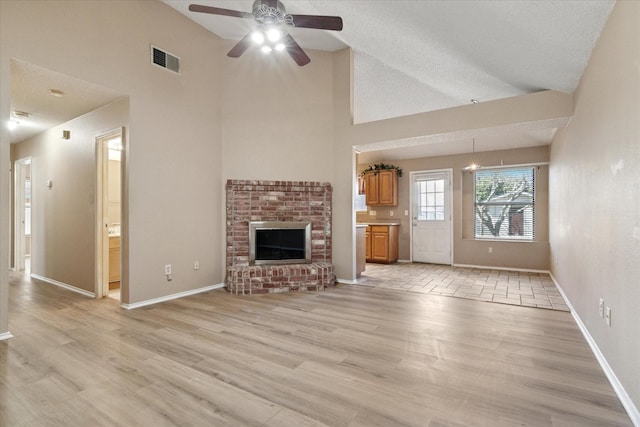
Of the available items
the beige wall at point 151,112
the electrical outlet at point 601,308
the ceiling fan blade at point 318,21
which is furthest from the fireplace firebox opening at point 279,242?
the electrical outlet at point 601,308

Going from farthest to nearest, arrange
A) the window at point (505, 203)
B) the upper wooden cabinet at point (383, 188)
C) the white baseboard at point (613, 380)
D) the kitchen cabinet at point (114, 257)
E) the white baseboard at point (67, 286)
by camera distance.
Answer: the upper wooden cabinet at point (383, 188), the window at point (505, 203), the kitchen cabinet at point (114, 257), the white baseboard at point (67, 286), the white baseboard at point (613, 380)

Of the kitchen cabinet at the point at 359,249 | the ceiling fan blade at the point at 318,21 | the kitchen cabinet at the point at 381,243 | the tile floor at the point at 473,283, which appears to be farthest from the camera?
the kitchen cabinet at the point at 381,243

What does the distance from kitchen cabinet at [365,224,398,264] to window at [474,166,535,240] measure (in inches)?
70.1

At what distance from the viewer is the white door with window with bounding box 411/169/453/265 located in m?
6.98

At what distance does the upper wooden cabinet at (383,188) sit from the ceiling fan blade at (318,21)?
4833 millimetres

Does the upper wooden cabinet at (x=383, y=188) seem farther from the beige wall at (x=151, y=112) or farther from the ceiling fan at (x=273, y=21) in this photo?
the ceiling fan at (x=273, y=21)

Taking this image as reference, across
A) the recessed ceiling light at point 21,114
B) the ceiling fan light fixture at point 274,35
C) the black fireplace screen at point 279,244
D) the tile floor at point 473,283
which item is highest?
the ceiling fan light fixture at point 274,35

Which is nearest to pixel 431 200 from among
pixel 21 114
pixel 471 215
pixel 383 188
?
pixel 471 215

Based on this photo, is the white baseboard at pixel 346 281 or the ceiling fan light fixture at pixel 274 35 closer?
the ceiling fan light fixture at pixel 274 35

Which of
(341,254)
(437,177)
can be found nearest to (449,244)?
(437,177)

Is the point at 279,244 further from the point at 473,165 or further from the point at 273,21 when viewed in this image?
the point at 473,165

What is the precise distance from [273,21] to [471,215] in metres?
5.73

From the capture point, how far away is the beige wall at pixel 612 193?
1.67 m

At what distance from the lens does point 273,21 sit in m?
2.73
